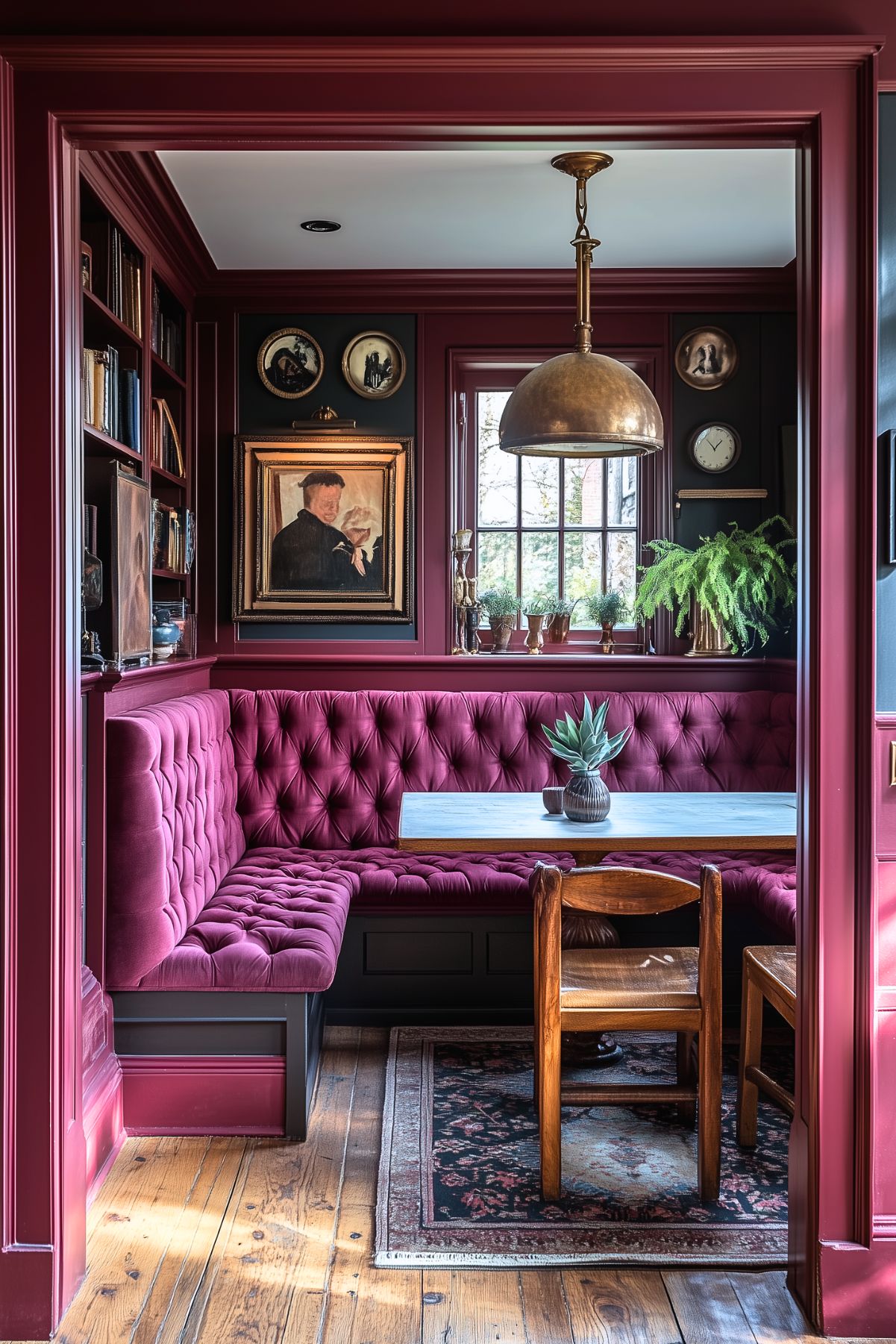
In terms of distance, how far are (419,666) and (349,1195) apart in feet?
7.84

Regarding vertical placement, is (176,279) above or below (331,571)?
above

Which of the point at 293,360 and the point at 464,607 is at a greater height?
the point at 293,360

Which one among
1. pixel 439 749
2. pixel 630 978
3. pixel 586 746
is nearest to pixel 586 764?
pixel 586 746

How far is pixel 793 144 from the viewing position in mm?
2285

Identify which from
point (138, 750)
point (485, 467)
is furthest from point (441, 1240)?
point (485, 467)

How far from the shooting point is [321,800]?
435 cm

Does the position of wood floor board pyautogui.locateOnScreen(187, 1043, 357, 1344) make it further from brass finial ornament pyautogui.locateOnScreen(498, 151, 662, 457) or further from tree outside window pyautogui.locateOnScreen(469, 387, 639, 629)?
tree outside window pyautogui.locateOnScreen(469, 387, 639, 629)

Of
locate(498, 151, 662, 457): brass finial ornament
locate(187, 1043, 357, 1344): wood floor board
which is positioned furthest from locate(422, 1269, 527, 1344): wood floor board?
locate(498, 151, 662, 457): brass finial ornament

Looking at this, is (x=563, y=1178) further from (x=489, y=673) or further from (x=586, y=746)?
(x=489, y=673)

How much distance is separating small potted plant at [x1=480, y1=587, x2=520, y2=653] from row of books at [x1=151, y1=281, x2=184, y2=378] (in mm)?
1601

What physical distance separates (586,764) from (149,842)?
4.10ft

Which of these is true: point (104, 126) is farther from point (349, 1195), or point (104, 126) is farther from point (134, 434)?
point (349, 1195)

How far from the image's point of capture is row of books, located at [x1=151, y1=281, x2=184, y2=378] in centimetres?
417

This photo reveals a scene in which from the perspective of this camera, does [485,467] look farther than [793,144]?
Yes
